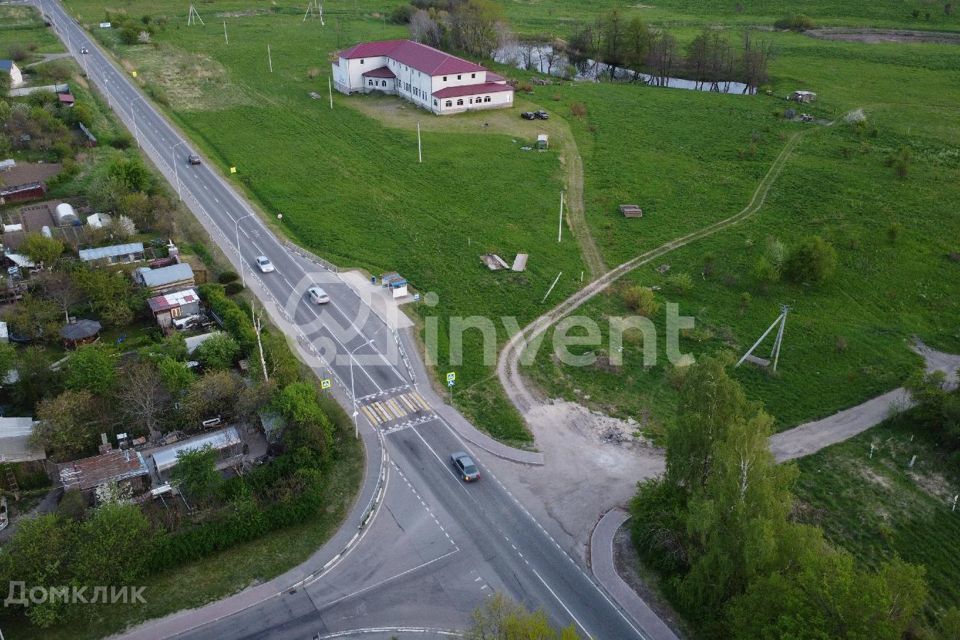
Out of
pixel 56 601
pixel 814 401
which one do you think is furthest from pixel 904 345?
pixel 56 601

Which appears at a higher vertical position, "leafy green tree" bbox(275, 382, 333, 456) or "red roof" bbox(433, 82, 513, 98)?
"red roof" bbox(433, 82, 513, 98)

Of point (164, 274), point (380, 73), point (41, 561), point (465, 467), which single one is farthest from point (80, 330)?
point (380, 73)

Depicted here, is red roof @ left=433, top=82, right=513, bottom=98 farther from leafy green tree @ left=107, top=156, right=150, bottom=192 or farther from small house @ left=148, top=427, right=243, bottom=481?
small house @ left=148, top=427, right=243, bottom=481

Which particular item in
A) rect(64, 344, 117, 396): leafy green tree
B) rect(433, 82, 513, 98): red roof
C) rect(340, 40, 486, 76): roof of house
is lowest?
rect(64, 344, 117, 396): leafy green tree

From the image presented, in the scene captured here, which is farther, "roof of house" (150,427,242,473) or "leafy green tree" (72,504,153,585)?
"roof of house" (150,427,242,473)

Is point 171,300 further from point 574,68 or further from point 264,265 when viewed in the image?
point 574,68

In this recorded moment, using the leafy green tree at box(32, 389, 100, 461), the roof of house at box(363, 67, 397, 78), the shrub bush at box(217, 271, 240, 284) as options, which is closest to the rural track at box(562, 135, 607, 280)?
the shrub bush at box(217, 271, 240, 284)
